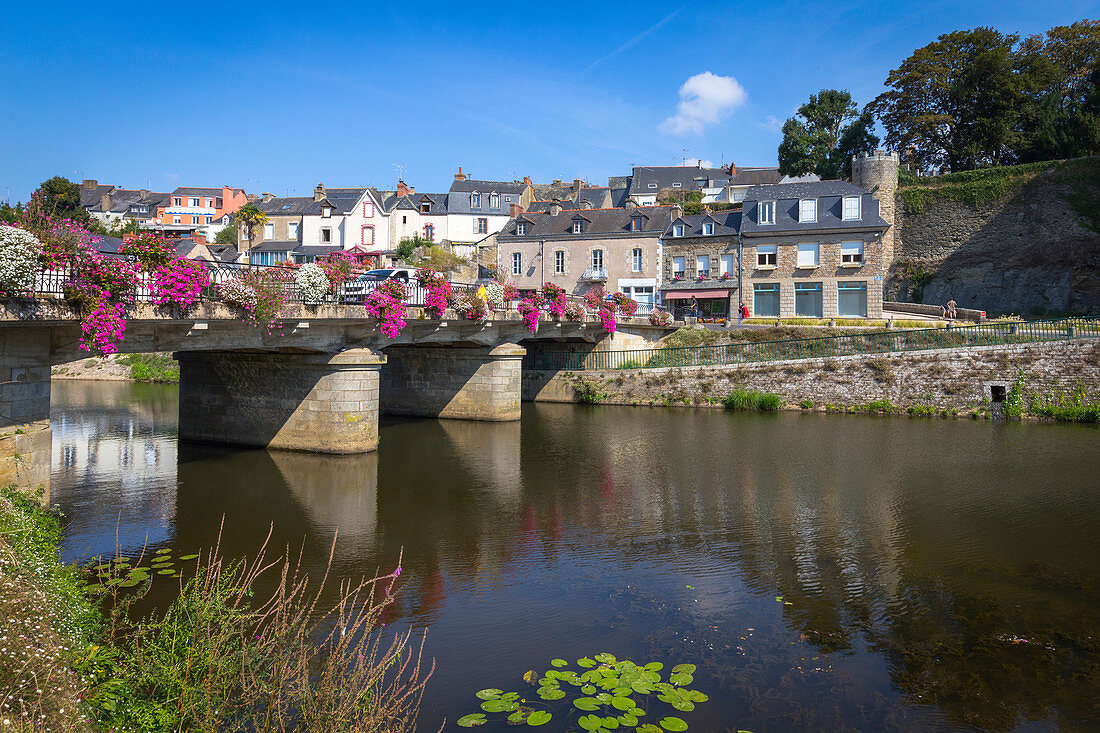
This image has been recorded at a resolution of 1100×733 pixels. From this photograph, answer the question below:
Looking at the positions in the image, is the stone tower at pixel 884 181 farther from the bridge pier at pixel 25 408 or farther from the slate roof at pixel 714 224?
the bridge pier at pixel 25 408

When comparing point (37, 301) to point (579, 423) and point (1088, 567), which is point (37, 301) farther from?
point (579, 423)

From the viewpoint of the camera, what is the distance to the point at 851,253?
1534 inches

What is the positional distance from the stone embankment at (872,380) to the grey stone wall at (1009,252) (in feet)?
57.2

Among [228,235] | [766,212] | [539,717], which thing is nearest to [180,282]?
[539,717]

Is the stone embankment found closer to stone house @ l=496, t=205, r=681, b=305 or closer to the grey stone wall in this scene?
stone house @ l=496, t=205, r=681, b=305

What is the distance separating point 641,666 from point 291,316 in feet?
38.6

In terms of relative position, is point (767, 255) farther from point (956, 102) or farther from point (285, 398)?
point (285, 398)

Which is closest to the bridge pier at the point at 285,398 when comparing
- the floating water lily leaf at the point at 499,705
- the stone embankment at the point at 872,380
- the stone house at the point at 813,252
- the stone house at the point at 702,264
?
the floating water lily leaf at the point at 499,705

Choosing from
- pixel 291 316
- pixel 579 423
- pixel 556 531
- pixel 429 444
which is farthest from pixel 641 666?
pixel 579 423

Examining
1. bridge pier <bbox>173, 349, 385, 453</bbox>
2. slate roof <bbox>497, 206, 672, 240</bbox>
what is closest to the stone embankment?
bridge pier <bbox>173, 349, 385, 453</bbox>

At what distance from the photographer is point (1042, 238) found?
42.1 m

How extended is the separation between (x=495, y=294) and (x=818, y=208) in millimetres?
24586

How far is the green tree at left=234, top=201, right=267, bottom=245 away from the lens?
59406mm

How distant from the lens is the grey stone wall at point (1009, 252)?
4009cm
